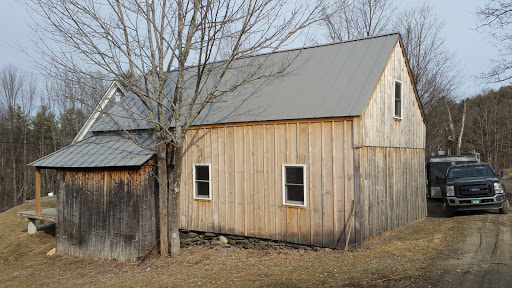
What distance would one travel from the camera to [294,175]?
37.2 feet

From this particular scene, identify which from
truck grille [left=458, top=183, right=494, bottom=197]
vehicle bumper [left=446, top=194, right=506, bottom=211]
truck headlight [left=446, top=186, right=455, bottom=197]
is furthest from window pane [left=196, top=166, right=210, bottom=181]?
truck grille [left=458, top=183, right=494, bottom=197]

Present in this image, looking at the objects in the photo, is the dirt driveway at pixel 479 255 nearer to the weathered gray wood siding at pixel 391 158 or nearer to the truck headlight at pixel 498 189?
the truck headlight at pixel 498 189

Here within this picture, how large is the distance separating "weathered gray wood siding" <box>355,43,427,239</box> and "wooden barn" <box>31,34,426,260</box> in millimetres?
36

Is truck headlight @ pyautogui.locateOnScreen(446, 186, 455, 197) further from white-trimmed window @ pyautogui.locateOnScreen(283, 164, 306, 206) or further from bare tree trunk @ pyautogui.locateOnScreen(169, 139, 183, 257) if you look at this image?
bare tree trunk @ pyautogui.locateOnScreen(169, 139, 183, 257)

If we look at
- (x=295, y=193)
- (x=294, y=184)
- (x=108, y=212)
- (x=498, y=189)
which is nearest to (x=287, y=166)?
(x=294, y=184)

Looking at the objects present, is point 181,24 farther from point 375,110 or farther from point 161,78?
point 375,110

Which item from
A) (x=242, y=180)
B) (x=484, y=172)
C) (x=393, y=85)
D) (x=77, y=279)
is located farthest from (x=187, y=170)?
(x=484, y=172)

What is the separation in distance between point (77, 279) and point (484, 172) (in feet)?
47.4

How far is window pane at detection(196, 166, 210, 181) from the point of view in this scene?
13.3 m

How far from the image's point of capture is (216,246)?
12.7 metres

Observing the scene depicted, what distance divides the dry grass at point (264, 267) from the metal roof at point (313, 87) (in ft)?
12.2

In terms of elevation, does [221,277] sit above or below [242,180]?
below

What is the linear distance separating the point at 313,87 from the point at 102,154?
7.81m

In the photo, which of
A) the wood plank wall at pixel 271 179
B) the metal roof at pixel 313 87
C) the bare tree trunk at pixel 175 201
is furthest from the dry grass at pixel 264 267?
the metal roof at pixel 313 87
